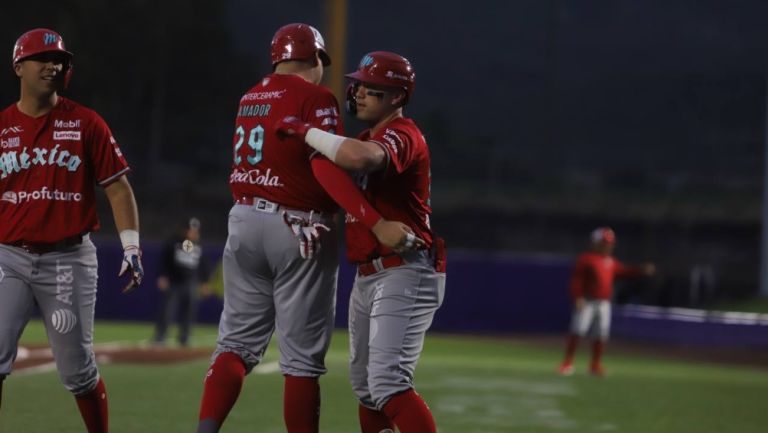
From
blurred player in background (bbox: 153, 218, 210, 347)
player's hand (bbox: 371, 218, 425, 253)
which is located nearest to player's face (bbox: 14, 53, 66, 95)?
player's hand (bbox: 371, 218, 425, 253)

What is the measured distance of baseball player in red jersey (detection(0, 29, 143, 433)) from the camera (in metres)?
6.73

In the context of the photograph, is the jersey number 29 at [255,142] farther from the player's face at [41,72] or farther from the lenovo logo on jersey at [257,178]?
the player's face at [41,72]

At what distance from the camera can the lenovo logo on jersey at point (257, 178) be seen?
651cm

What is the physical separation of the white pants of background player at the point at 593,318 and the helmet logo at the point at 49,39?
1053cm

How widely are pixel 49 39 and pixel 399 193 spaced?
2059 mm

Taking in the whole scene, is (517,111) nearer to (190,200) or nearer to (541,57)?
(541,57)

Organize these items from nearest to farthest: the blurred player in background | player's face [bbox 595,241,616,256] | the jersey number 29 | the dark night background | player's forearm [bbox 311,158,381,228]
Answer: player's forearm [bbox 311,158,381,228]
the jersey number 29
player's face [bbox 595,241,616,256]
the blurred player in background
the dark night background

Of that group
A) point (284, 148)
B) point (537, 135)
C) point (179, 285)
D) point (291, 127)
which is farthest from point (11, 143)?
point (537, 135)

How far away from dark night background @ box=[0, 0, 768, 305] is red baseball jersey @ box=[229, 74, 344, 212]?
20.6 meters

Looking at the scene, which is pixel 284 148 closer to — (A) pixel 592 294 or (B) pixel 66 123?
(B) pixel 66 123

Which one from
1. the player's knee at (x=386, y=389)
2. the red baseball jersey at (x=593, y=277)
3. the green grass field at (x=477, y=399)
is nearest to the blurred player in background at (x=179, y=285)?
the green grass field at (x=477, y=399)

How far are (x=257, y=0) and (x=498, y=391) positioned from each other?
1919 inches

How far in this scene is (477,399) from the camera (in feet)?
39.7

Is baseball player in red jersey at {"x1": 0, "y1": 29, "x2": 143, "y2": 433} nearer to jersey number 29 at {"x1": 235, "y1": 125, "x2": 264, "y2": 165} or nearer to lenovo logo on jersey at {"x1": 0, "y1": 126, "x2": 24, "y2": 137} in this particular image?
lenovo logo on jersey at {"x1": 0, "y1": 126, "x2": 24, "y2": 137}
